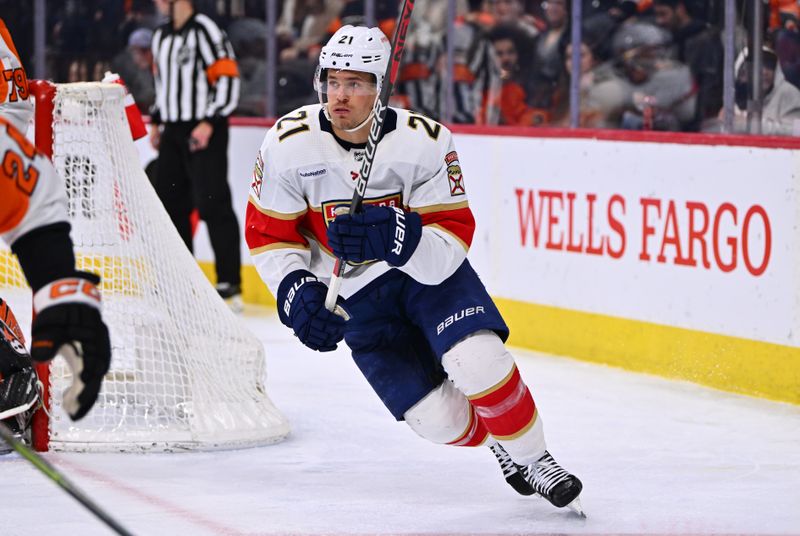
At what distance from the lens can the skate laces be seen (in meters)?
3.51

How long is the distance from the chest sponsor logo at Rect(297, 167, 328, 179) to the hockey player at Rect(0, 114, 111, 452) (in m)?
1.02

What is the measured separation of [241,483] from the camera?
3.97 metres

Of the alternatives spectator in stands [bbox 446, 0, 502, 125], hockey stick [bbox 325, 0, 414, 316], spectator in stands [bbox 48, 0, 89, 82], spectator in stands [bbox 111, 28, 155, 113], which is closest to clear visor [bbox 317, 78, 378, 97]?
hockey stick [bbox 325, 0, 414, 316]

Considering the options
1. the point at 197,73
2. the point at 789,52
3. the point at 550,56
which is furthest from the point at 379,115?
the point at 197,73

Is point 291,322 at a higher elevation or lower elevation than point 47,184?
Answer: lower

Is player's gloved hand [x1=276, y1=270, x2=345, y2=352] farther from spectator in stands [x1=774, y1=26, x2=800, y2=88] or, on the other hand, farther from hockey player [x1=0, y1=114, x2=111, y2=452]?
spectator in stands [x1=774, y1=26, x2=800, y2=88]

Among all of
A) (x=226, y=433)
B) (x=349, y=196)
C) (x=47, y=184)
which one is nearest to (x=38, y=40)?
(x=226, y=433)

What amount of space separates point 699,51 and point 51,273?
3713mm

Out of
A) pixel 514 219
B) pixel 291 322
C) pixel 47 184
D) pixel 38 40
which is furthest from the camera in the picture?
pixel 38 40

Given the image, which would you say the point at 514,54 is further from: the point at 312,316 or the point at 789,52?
the point at 312,316

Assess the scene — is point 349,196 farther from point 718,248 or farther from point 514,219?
point 514,219

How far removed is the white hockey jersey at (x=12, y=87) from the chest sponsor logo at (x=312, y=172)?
1.02 metres

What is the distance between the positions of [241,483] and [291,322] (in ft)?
2.43

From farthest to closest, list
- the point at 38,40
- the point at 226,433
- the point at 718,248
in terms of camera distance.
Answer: the point at 38,40, the point at 718,248, the point at 226,433
